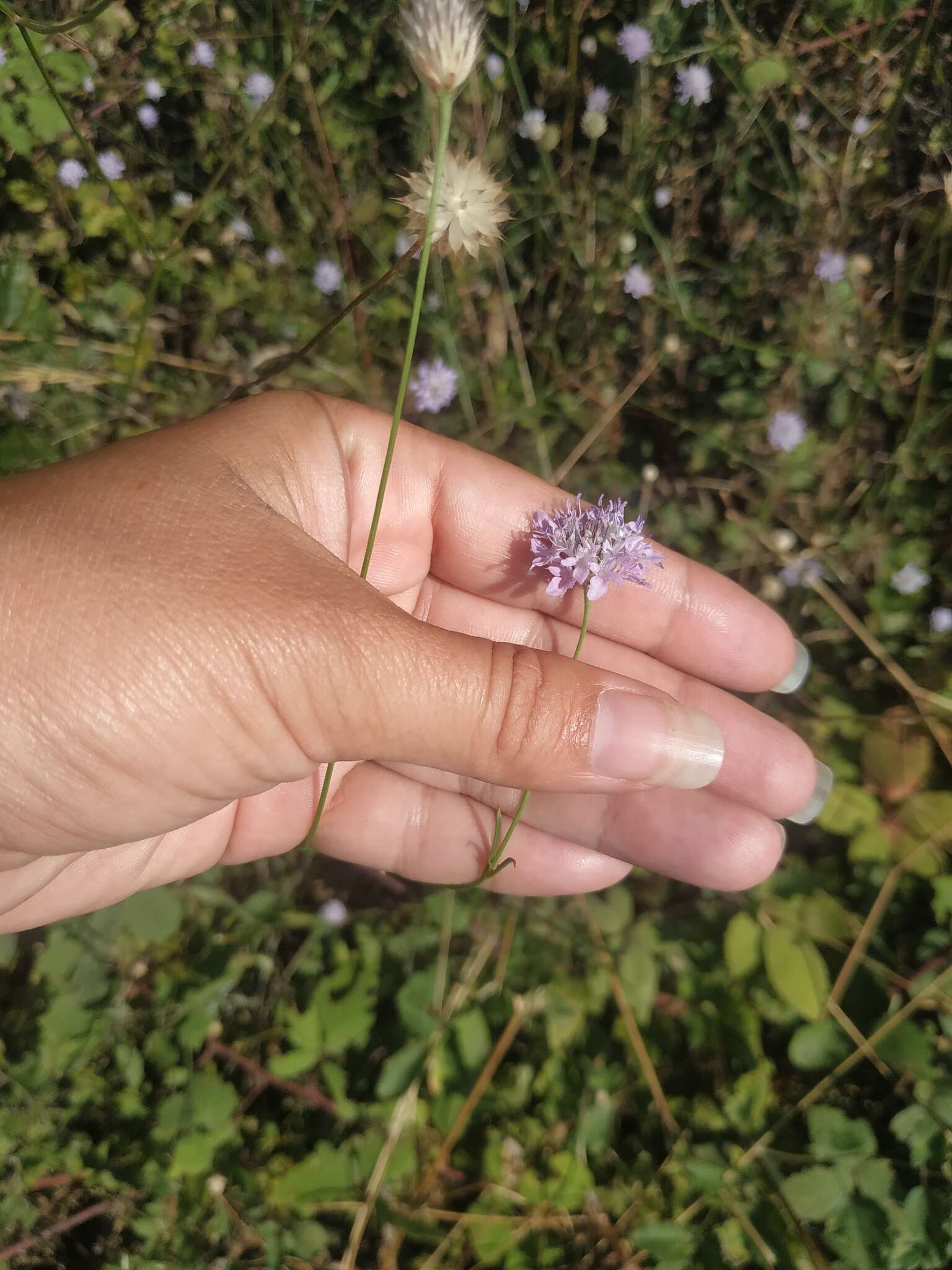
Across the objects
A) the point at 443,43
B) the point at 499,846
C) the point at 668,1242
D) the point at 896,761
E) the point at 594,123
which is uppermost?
the point at 594,123

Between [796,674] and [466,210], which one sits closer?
[466,210]

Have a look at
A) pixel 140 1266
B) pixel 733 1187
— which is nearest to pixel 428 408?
pixel 733 1187

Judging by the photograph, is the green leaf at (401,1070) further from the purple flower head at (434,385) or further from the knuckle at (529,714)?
the purple flower head at (434,385)

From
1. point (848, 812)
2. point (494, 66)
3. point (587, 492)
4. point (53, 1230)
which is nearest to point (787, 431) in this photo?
point (587, 492)

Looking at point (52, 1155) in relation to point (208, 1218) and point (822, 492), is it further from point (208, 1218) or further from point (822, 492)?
point (822, 492)

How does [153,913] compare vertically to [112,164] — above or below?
below

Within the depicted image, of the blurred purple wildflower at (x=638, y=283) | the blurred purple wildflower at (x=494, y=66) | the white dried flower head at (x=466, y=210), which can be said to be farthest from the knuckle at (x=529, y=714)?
the blurred purple wildflower at (x=494, y=66)

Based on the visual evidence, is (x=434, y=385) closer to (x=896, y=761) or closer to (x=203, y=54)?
(x=203, y=54)

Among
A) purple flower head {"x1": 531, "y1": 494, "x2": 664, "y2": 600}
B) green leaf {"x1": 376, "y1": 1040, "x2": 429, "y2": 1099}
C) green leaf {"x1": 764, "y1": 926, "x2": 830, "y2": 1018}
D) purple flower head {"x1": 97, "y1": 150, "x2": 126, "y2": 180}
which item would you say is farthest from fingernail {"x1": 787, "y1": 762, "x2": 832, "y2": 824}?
purple flower head {"x1": 97, "y1": 150, "x2": 126, "y2": 180}
